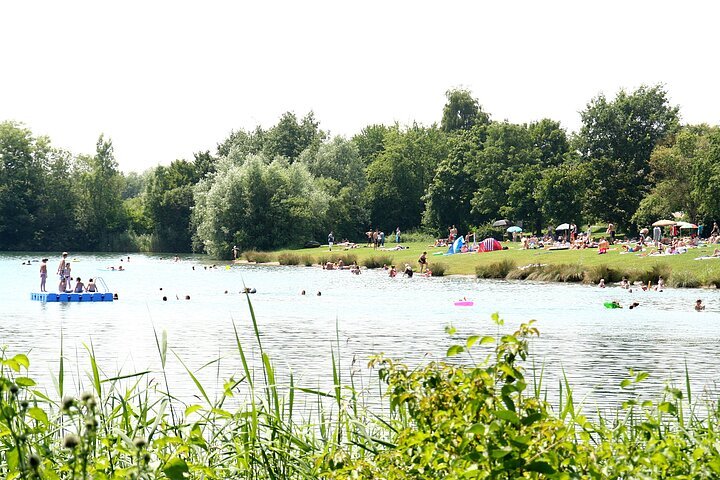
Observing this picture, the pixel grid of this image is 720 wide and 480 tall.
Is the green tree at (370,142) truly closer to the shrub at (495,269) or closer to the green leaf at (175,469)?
the shrub at (495,269)

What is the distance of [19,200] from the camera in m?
112

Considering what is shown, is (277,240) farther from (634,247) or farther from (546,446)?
(546,446)

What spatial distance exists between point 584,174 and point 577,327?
176 feet

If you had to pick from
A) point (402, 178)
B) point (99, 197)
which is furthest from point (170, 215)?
point (402, 178)

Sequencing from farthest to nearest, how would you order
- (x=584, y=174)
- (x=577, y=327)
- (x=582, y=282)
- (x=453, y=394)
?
(x=584, y=174), (x=582, y=282), (x=577, y=327), (x=453, y=394)

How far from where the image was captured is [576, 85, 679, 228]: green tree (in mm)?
85938

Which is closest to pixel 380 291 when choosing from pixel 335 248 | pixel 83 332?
pixel 83 332

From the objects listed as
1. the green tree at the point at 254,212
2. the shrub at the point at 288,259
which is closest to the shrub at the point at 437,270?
the shrub at the point at 288,259

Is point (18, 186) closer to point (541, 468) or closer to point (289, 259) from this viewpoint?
point (289, 259)

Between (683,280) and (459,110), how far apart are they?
69.7m

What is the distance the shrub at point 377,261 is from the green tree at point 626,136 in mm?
26364

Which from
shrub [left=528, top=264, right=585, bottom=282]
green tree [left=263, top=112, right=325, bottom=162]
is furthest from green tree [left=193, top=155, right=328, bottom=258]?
shrub [left=528, top=264, right=585, bottom=282]

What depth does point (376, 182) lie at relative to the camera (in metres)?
106

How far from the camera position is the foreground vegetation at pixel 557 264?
154 feet
